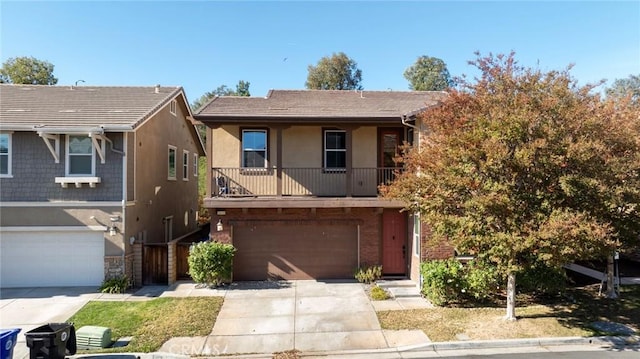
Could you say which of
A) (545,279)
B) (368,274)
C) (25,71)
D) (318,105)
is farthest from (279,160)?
(25,71)

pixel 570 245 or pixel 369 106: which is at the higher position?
pixel 369 106

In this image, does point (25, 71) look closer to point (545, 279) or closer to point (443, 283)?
point (443, 283)

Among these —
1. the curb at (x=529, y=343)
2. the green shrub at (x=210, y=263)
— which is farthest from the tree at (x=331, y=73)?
the curb at (x=529, y=343)

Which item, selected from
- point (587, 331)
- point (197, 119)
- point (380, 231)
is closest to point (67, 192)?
point (197, 119)

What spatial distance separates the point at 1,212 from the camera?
12.2 meters

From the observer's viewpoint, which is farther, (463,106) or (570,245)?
(463,106)

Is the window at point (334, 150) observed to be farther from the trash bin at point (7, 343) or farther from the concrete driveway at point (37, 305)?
the trash bin at point (7, 343)

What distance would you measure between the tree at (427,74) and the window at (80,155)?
37.8 metres

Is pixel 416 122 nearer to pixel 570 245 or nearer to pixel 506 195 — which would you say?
pixel 506 195

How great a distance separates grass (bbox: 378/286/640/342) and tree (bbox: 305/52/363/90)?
33.7 meters

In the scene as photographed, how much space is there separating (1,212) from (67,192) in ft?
7.13

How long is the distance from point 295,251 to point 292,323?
413cm

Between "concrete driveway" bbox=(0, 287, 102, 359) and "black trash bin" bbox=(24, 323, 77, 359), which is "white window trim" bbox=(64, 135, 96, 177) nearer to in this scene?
"concrete driveway" bbox=(0, 287, 102, 359)

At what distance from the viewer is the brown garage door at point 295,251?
13.1 metres
